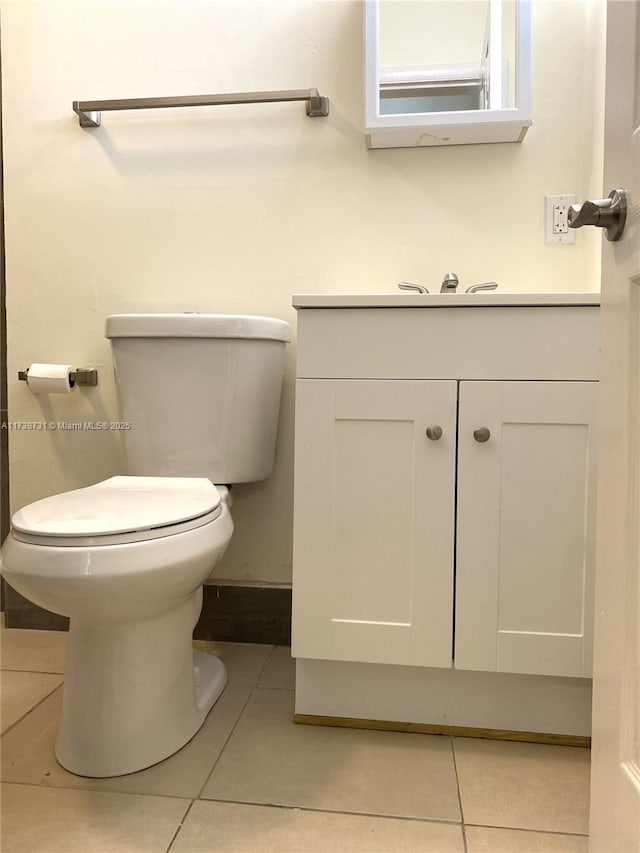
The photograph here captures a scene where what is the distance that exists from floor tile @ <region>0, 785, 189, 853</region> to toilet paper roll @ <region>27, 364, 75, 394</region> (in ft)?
2.95

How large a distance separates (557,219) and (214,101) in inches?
35.0

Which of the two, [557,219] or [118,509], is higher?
[557,219]

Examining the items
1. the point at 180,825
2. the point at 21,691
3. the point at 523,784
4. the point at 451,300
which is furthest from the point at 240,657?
the point at 451,300

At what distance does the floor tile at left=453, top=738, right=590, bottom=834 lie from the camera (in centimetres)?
100

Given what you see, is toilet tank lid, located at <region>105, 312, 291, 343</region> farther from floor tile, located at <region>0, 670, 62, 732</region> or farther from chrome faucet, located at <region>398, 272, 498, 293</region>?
floor tile, located at <region>0, 670, 62, 732</region>

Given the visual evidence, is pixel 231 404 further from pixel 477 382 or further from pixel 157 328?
pixel 477 382

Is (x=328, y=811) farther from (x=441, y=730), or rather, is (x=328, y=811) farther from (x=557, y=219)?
(x=557, y=219)

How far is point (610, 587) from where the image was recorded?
0.68m

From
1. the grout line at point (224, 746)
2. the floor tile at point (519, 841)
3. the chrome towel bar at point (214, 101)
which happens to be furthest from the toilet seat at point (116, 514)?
the chrome towel bar at point (214, 101)

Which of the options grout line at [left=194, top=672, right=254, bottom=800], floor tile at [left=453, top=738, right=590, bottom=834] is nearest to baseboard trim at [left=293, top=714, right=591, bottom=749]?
floor tile at [left=453, top=738, right=590, bottom=834]

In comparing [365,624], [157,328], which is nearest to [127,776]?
[365,624]

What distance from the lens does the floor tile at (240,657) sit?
147cm

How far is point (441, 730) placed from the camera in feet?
4.03

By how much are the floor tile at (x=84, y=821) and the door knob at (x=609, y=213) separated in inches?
40.3
